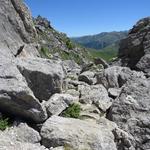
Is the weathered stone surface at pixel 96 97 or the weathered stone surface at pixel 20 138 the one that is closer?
the weathered stone surface at pixel 20 138

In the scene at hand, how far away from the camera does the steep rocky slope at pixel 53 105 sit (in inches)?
690

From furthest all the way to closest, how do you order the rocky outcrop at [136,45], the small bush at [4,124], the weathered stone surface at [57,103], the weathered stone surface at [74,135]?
1. the rocky outcrop at [136,45]
2. the weathered stone surface at [57,103]
3. the small bush at [4,124]
4. the weathered stone surface at [74,135]

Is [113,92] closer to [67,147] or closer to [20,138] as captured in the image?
[67,147]

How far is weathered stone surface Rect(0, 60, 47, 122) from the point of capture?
18016mm

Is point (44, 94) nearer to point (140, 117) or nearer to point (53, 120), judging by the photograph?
point (53, 120)

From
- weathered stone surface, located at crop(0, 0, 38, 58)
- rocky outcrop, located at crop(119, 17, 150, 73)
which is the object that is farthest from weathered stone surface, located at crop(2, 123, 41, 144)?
rocky outcrop, located at crop(119, 17, 150, 73)

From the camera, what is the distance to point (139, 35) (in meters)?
42.4

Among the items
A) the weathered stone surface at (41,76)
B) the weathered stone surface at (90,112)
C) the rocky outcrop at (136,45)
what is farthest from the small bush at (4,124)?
the rocky outcrop at (136,45)

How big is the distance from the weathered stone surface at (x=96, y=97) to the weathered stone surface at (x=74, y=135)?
4.87m

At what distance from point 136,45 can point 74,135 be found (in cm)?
2571

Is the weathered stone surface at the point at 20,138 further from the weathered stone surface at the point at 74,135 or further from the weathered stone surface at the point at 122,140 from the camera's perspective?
the weathered stone surface at the point at 122,140

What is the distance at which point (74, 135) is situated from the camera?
17.6m

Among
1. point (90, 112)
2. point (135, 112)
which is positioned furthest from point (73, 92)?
point (135, 112)

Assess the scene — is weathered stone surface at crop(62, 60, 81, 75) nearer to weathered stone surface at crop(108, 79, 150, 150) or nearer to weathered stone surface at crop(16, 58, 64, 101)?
weathered stone surface at crop(108, 79, 150, 150)
